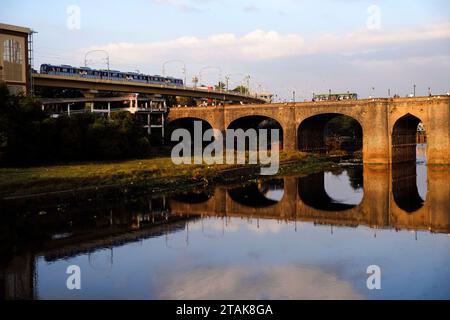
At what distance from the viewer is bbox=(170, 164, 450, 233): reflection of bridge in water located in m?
33.2

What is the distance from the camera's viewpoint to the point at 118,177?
42781 millimetres

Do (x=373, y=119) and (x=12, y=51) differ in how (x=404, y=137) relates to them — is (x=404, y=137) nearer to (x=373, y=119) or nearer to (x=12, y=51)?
(x=373, y=119)

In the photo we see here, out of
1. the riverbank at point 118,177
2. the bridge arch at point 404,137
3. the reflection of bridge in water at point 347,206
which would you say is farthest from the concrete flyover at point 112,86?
the bridge arch at point 404,137

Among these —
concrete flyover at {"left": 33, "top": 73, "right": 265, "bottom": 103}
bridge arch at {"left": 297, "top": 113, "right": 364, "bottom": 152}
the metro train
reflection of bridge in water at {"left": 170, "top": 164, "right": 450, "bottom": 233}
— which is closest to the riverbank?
reflection of bridge in water at {"left": 170, "top": 164, "right": 450, "bottom": 233}

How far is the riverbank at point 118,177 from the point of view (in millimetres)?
36469

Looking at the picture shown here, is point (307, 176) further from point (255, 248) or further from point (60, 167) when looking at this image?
point (255, 248)

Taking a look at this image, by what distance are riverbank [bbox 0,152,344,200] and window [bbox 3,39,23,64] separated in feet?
45.4

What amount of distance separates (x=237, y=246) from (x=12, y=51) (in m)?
37.1

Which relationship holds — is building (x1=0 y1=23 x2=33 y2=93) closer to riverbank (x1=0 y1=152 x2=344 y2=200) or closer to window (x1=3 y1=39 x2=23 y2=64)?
window (x1=3 y1=39 x2=23 y2=64)

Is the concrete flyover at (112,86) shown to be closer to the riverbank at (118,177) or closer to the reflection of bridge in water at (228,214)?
the riverbank at (118,177)

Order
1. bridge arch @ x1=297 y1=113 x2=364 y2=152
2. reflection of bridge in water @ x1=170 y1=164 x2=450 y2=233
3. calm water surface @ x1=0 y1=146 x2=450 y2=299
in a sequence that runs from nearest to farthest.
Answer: calm water surface @ x1=0 y1=146 x2=450 y2=299, reflection of bridge in water @ x1=170 y1=164 x2=450 y2=233, bridge arch @ x1=297 y1=113 x2=364 y2=152

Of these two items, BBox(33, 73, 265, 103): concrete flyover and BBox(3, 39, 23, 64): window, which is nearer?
A: BBox(3, 39, 23, 64): window

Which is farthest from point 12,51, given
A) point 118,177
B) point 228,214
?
point 228,214

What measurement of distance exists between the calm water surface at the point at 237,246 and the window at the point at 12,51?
77.1ft
